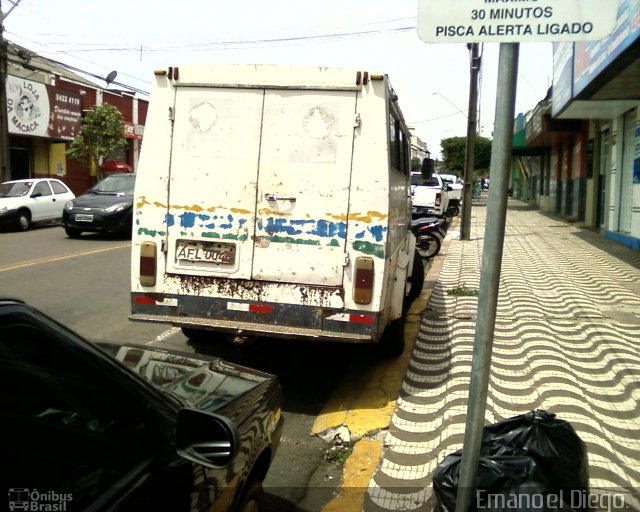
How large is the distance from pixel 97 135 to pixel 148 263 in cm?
2299

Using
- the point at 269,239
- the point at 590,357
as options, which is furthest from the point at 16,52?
the point at 590,357

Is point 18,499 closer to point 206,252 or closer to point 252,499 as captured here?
point 252,499

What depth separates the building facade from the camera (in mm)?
23903

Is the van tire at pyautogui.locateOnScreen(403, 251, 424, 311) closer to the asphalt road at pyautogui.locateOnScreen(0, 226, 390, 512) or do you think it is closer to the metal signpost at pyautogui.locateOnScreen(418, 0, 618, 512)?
the asphalt road at pyautogui.locateOnScreen(0, 226, 390, 512)

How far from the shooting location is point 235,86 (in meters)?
4.91

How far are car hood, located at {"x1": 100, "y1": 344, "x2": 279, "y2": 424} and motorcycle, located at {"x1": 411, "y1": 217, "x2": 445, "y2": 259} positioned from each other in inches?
419

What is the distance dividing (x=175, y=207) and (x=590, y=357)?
13.7ft

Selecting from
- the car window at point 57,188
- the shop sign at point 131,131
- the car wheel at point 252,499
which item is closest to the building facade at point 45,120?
the shop sign at point 131,131

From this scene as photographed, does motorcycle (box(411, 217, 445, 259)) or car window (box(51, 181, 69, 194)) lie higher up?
car window (box(51, 181, 69, 194))

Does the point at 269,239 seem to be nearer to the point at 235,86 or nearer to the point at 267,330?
the point at 267,330

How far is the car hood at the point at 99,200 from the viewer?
50.0 feet

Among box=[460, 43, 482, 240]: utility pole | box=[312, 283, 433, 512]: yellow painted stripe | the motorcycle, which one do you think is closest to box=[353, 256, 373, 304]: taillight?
box=[312, 283, 433, 512]: yellow painted stripe

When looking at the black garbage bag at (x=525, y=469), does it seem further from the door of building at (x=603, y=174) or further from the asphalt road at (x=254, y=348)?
the door of building at (x=603, y=174)

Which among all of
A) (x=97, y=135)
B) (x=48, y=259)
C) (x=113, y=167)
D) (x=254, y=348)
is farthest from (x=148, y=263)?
(x=113, y=167)
